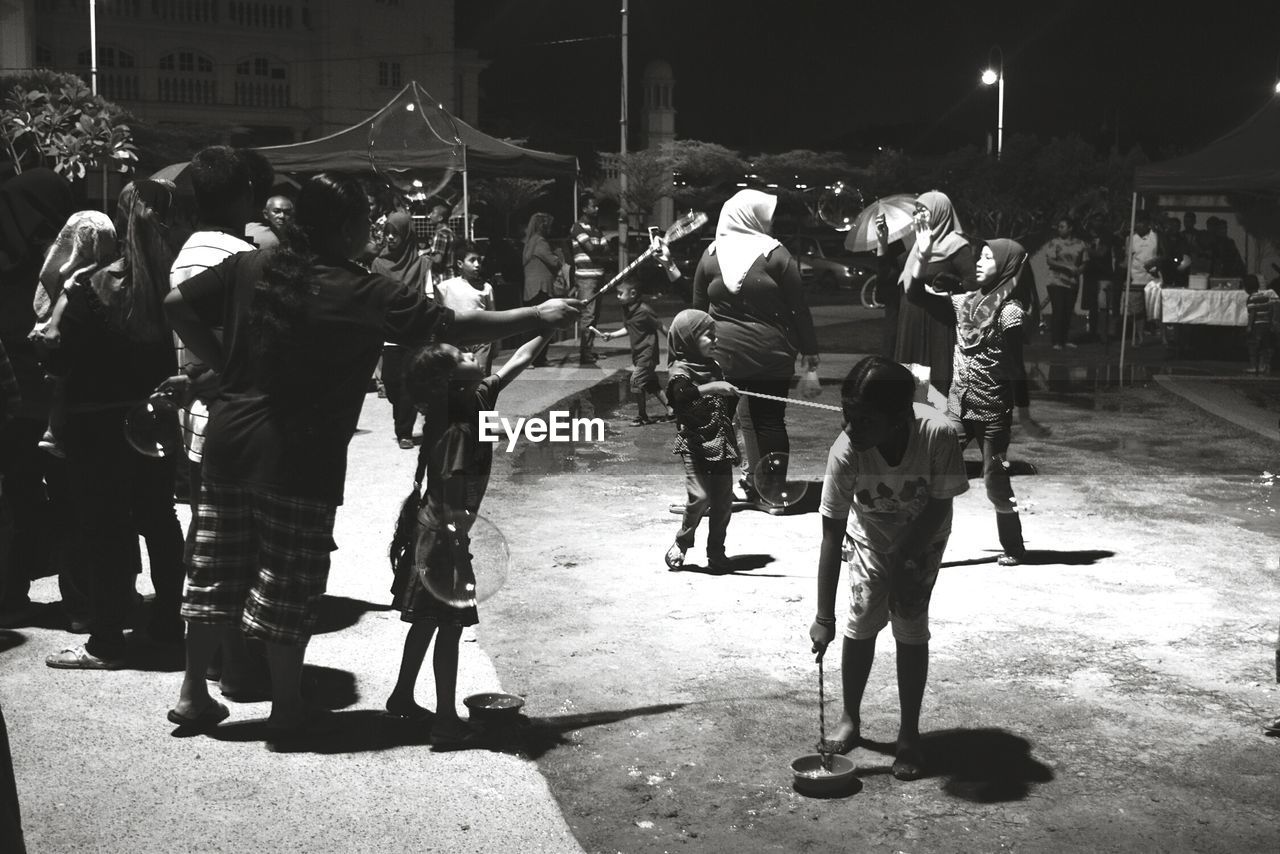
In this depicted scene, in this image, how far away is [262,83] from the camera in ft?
200

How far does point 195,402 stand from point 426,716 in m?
1.49

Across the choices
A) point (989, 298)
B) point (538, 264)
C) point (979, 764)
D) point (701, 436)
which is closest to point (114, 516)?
point (701, 436)

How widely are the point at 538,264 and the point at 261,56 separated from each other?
160 feet

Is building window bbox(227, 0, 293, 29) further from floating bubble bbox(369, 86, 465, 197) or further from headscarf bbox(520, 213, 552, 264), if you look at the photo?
floating bubble bbox(369, 86, 465, 197)

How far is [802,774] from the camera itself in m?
4.18

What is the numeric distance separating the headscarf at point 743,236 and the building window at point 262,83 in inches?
2211

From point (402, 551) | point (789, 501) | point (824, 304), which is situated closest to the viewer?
point (402, 551)

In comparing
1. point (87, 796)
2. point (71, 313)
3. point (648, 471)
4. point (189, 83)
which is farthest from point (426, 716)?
point (189, 83)

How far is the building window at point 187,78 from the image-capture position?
5912 centimetres

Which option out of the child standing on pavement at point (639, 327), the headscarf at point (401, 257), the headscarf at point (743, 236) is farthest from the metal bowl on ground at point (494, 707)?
the headscarf at point (401, 257)

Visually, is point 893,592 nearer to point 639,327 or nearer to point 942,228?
point 942,228

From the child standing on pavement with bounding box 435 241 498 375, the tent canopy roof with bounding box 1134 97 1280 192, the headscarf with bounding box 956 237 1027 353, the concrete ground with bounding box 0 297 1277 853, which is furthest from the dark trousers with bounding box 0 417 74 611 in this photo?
the tent canopy roof with bounding box 1134 97 1280 192

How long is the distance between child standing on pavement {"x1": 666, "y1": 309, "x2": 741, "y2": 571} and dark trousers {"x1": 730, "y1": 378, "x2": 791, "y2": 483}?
1188 millimetres

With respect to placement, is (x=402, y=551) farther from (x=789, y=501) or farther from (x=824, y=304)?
(x=824, y=304)
